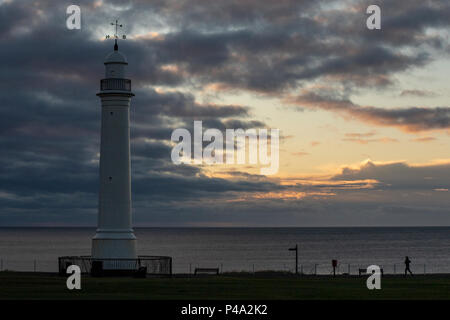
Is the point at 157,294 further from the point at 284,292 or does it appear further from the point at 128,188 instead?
the point at 128,188

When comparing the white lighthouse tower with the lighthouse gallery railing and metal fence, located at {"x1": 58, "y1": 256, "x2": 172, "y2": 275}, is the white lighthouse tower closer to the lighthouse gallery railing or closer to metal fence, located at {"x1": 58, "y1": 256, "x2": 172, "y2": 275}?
the lighthouse gallery railing

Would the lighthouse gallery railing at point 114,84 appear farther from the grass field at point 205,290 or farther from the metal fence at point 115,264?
the grass field at point 205,290

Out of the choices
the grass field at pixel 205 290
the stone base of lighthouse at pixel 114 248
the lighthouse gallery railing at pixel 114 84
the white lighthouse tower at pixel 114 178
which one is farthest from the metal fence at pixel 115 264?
the lighthouse gallery railing at pixel 114 84

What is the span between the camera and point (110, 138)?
1722 inches

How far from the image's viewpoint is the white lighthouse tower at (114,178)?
43.8 metres

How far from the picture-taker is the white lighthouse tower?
4381 centimetres

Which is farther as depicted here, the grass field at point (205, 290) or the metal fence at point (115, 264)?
the metal fence at point (115, 264)

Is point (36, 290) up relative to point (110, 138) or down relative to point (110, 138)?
down

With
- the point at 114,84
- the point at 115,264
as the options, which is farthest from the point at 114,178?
the point at 114,84

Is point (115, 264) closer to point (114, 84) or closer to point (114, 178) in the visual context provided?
point (114, 178)
